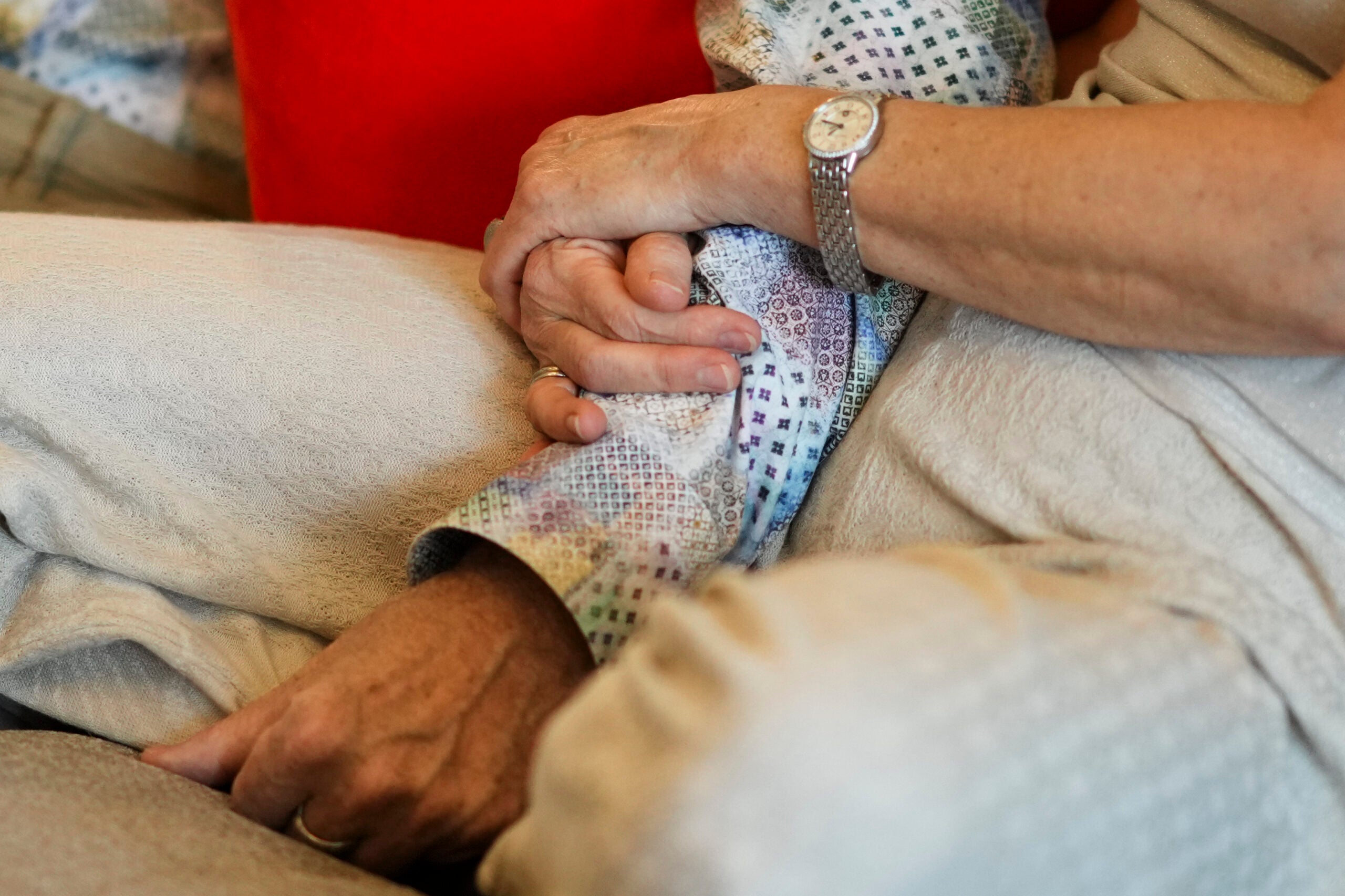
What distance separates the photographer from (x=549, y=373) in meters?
0.73

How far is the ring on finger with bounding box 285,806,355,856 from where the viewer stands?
57 centimetres

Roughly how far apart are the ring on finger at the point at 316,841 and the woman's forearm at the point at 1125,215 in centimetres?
43

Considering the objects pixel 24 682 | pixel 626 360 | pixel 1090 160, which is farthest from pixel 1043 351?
pixel 24 682

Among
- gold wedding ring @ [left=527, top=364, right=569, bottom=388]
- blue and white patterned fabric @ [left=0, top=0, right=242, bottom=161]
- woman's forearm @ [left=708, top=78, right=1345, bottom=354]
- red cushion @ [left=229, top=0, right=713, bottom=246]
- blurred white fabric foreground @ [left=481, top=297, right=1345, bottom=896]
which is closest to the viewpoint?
blurred white fabric foreground @ [left=481, top=297, right=1345, bottom=896]

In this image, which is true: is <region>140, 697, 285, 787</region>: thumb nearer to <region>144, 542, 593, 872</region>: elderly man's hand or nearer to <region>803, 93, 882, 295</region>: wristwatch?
<region>144, 542, 593, 872</region>: elderly man's hand

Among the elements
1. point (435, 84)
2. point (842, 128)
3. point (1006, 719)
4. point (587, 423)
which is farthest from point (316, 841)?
point (435, 84)

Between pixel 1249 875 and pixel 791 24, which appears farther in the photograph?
pixel 791 24

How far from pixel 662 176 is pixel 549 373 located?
0.15 meters

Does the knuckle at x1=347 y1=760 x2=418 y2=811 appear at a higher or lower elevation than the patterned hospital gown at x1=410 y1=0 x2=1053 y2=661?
lower

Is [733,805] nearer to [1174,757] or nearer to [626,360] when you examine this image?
[1174,757]

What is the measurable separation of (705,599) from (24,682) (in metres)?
0.50

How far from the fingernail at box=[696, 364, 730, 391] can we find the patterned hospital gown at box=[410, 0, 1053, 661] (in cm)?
1

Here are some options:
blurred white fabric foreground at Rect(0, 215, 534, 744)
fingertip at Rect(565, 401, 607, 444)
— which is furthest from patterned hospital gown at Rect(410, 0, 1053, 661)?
blurred white fabric foreground at Rect(0, 215, 534, 744)

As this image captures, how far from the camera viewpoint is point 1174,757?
43 cm
